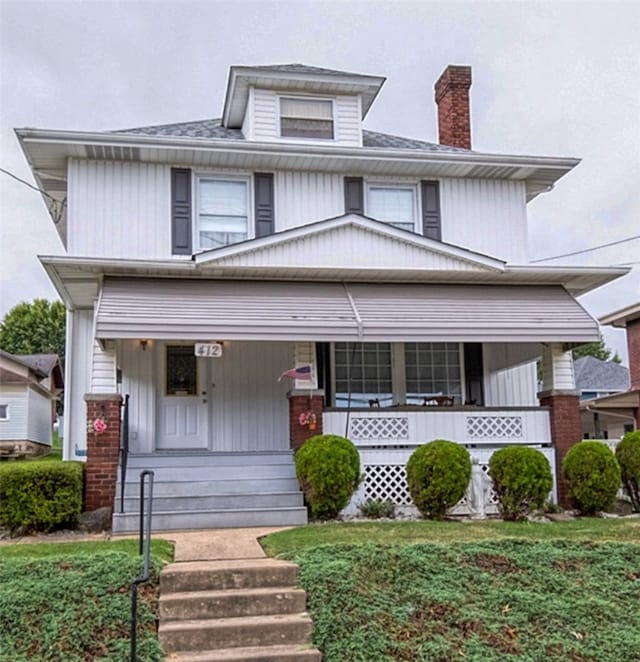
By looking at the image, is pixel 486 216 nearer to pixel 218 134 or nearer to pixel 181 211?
pixel 218 134

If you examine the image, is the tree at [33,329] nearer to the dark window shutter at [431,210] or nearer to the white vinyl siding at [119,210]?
the white vinyl siding at [119,210]

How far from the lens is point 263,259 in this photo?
12289 mm

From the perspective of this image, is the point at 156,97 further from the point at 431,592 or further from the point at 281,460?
the point at 431,592

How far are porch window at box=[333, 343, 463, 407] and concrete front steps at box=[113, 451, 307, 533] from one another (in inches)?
92.0

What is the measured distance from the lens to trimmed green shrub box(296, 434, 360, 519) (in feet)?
34.7

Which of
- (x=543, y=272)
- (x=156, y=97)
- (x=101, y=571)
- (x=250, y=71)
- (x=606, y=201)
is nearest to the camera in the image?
(x=101, y=571)

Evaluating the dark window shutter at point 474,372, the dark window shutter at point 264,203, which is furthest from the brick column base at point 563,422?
the dark window shutter at point 264,203

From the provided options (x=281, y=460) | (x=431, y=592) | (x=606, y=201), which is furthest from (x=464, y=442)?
(x=606, y=201)

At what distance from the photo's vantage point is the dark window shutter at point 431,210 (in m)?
14.5

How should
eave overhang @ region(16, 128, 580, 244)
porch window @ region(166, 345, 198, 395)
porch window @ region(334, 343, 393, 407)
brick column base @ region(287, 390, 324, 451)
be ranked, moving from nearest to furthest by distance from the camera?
brick column base @ region(287, 390, 324, 451)
eave overhang @ region(16, 128, 580, 244)
porch window @ region(166, 345, 198, 395)
porch window @ region(334, 343, 393, 407)

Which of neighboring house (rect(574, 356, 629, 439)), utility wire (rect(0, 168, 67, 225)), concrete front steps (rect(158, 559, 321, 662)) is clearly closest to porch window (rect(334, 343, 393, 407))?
utility wire (rect(0, 168, 67, 225))

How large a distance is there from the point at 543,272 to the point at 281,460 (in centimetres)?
553

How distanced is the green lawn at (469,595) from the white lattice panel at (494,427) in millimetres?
3513

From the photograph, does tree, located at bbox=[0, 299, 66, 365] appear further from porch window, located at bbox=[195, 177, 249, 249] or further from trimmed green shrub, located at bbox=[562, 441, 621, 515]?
trimmed green shrub, located at bbox=[562, 441, 621, 515]
